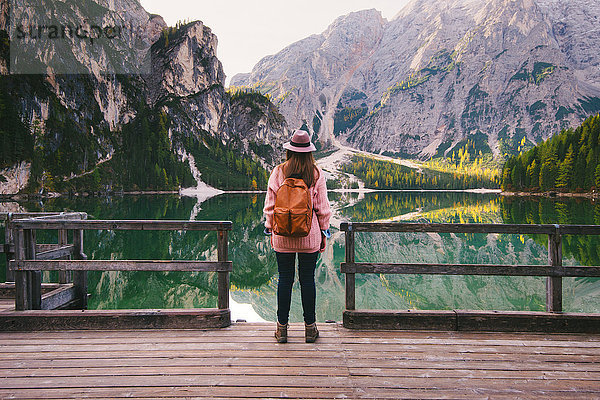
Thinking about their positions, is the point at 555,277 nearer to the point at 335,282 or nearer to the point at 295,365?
the point at 295,365

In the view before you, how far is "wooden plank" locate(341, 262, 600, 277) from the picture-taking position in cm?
533

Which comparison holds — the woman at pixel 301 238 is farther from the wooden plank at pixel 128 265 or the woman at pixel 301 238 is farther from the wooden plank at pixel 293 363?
the wooden plank at pixel 128 265

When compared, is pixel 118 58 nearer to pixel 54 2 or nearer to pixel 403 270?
pixel 54 2

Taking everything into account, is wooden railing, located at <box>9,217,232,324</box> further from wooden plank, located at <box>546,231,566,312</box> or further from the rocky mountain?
the rocky mountain

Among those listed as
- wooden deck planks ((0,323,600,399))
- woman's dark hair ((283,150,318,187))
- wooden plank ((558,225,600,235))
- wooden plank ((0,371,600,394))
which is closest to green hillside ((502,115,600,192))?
wooden plank ((558,225,600,235))

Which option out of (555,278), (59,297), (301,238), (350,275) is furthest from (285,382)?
(59,297)

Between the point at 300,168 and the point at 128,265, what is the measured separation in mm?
2885

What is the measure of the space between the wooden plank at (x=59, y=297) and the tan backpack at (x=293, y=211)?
466cm

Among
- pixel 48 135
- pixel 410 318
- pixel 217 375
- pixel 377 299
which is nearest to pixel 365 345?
pixel 410 318

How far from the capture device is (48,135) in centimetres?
13000

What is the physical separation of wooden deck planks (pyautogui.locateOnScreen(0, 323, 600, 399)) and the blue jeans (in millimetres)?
434

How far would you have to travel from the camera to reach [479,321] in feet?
A: 17.7

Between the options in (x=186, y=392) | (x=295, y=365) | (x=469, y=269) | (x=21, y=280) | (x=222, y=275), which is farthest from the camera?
(x=21, y=280)

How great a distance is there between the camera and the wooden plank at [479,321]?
531 cm
